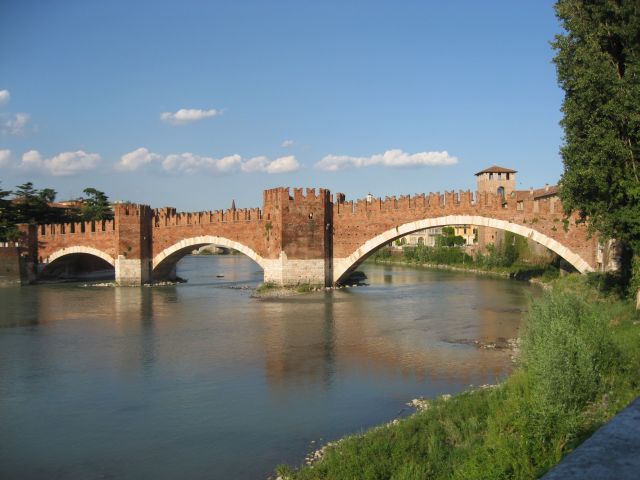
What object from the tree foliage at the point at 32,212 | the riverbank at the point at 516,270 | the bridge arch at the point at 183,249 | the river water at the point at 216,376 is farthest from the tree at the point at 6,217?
the riverbank at the point at 516,270

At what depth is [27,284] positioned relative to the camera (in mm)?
25562

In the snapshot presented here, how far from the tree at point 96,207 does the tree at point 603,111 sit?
1214 inches

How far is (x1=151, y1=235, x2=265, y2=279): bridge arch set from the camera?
22078 millimetres

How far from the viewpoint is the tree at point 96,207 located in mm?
35688

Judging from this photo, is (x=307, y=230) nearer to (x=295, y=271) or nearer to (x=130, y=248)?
(x=295, y=271)

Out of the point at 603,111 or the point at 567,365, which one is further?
the point at 603,111

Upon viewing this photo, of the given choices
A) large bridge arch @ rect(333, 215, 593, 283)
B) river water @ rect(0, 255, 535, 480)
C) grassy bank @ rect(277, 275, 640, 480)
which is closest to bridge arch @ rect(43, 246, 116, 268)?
river water @ rect(0, 255, 535, 480)

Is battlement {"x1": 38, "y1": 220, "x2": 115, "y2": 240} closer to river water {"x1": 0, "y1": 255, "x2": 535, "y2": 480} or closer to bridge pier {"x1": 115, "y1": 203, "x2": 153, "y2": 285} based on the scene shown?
bridge pier {"x1": 115, "y1": 203, "x2": 153, "y2": 285}

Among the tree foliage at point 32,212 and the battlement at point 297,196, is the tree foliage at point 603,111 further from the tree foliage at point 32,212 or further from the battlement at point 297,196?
the tree foliage at point 32,212

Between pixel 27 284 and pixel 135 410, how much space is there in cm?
2089

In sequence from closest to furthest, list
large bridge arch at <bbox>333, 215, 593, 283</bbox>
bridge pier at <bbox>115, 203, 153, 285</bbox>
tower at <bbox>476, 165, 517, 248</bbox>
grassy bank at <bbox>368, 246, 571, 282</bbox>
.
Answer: large bridge arch at <bbox>333, 215, 593, 283</bbox> < bridge pier at <bbox>115, 203, 153, 285</bbox> < grassy bank at <bbox>368, 246, 571, 282</bbox> < tower at <bbox>476, 165, 517, 248</bbox>

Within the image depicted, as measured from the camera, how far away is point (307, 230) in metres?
20.1

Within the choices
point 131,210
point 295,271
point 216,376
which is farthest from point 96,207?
point 216,376

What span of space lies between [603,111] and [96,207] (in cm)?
3315
